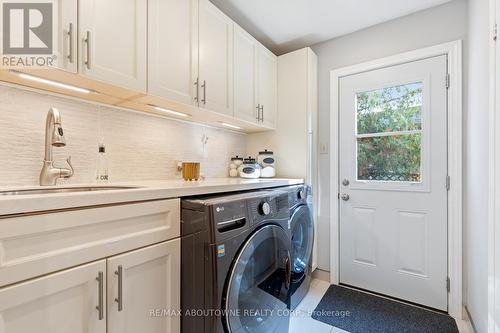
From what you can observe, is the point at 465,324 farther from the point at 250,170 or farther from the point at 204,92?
the point at 204,92

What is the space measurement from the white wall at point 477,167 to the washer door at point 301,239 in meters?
1.07

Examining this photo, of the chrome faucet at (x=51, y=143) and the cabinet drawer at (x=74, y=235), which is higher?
the chrome faucet at (x=51, y=143)

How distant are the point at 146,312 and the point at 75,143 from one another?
0.98m

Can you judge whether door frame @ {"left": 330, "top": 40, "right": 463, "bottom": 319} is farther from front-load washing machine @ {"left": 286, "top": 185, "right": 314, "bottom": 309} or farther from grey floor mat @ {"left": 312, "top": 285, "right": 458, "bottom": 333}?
front-load washing machine @ {"left": 286, "top": 185, "right": 314, "bottom": 309}

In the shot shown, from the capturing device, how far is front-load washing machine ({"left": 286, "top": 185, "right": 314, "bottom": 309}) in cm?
185

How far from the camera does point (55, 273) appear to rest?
29.0 inches

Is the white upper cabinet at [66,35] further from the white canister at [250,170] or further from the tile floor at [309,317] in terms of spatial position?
the tile floor at [309,317]

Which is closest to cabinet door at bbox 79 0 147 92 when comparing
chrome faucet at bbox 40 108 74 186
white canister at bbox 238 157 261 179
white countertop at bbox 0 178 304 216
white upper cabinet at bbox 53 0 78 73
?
white upper cabinet at bbox 53 0 78 73

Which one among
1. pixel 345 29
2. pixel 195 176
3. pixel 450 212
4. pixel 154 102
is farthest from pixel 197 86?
pixel 450 212

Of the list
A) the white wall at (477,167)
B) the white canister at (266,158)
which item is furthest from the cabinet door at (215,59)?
the white wall at (477,167)

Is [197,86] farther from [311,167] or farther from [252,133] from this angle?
[311,167]

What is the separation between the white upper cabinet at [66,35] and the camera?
3.26ft

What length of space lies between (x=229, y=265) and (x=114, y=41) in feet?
3.91

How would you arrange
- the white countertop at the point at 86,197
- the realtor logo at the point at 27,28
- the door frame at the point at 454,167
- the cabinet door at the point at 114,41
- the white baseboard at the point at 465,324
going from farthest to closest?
the door frame at the point at 454,167 < the white baseboard at the point at 465,324 < the cabinet door at the point at 114,41 < the realtor logo at the point at 27,28 < the white countertop at the point at 86,197
